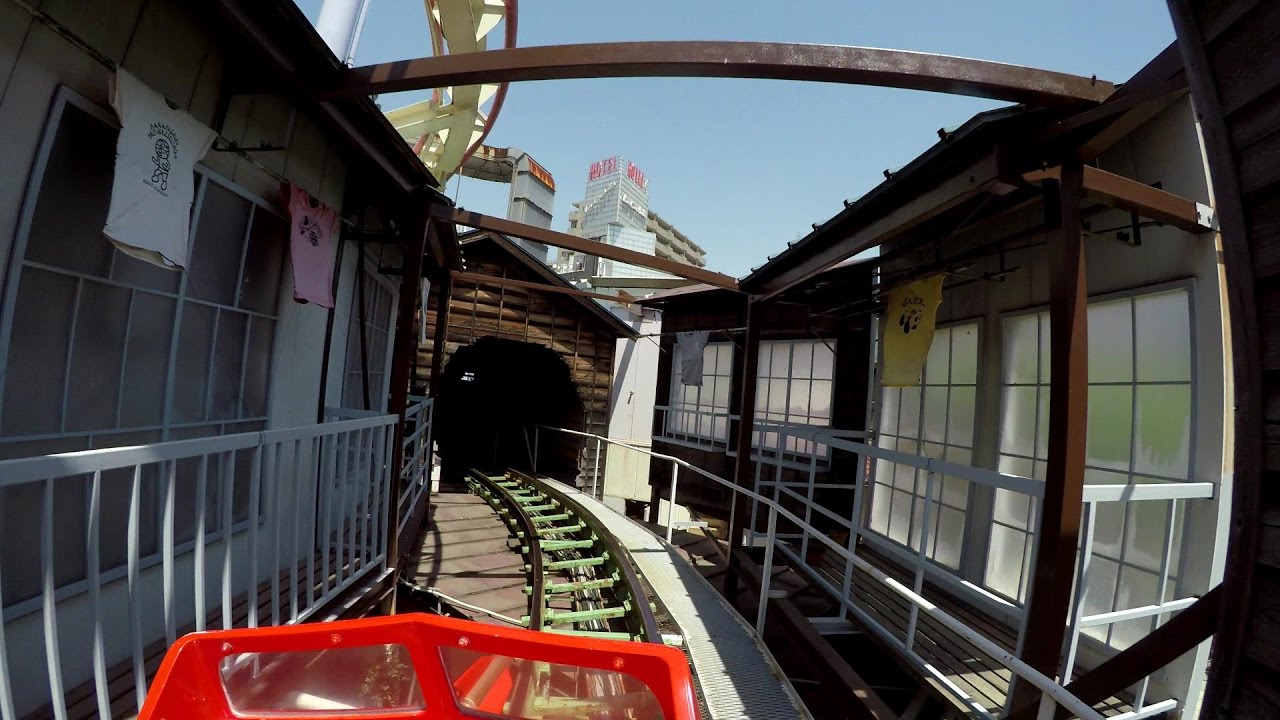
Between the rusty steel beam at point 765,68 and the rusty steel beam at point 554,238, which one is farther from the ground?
the rusty steel beam at point 765,68

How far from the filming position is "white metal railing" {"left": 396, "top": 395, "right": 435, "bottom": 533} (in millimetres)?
5508

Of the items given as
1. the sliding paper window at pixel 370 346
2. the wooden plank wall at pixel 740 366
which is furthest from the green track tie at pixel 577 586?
the wooden plank wall at pixel 740 366

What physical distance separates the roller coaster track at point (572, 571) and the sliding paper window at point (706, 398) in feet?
13.2

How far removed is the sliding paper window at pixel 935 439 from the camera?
5.92 meters

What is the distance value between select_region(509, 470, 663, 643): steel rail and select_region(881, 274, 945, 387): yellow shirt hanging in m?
3.53

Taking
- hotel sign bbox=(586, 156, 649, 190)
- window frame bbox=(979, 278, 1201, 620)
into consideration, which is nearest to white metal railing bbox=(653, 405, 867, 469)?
window frame bbox=(979, 278, 1201, 620)

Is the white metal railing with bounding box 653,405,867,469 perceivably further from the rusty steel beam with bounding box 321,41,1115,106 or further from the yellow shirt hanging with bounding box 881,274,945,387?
the rusty steel beam with bounding box 321,41,1115,106

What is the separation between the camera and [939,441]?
634cm

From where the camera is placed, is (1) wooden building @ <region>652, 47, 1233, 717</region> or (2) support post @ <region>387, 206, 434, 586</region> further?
(2) support post @ <region>387, 206, 434, 586</region>

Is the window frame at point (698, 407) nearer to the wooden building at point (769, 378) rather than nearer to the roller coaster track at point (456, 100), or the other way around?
the wooden building at point (769, 378)

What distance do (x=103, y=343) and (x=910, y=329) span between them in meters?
6.36

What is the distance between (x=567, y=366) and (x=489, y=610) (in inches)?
294

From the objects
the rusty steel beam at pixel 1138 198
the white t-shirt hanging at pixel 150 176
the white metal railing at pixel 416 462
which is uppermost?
the rusty steel beam at pixel 1138 198

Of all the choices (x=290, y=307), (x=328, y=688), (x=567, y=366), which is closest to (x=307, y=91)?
(x=290, y=307)
